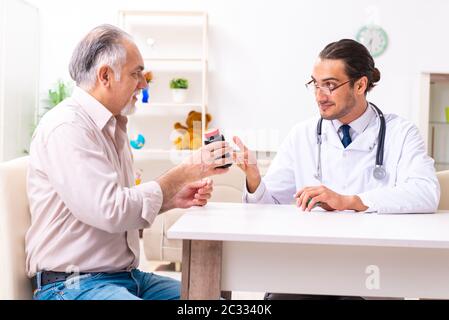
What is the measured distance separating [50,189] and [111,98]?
12.2 inches

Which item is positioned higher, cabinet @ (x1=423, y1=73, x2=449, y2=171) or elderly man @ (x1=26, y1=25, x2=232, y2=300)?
cabinet @ (x1=423, y1=73, x2=449, y2=171)

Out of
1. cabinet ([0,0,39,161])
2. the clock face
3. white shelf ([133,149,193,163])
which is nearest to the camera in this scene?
cabinet ([0,0,39,161])

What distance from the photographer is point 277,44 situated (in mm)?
5516

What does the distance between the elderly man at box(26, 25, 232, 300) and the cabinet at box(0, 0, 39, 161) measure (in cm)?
364

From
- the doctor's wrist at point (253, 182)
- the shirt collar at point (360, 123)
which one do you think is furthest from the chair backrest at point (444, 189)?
the doctor's wrist at point (253, 182)

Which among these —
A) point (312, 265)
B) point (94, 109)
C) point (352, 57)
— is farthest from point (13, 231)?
point (352, 57)

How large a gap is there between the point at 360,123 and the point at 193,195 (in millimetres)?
673

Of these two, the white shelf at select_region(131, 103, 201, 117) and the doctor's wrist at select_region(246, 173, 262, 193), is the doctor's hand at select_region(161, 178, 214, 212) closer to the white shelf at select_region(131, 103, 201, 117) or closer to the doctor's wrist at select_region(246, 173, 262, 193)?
the doctor's wrist at select_region(246, 173, 262, 193)

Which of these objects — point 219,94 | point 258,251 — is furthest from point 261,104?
point 258,251

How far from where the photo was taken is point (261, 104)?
5570 mm

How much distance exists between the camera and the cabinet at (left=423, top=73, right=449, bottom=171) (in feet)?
17.8

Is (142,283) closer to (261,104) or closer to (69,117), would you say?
(69,117)

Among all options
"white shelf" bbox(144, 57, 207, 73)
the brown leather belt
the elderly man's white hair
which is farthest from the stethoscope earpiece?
"white shelf" bbox(144, 57, 207, 73)

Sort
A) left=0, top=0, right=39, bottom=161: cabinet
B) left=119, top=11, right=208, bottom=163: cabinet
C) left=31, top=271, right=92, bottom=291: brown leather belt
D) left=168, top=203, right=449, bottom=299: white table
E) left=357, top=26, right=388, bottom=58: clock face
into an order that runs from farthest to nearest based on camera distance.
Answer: left=119, top=11, right=208, bottom=163: cabinet
left=357, top=26, right=388, bottom=58: clock face
left=0, top=0, right=39, bottom=161: cabinet
left=31, top=271, right=92, bottom=291: brown leather belt
left=168, top=203, right=449, bottom=299: white table
